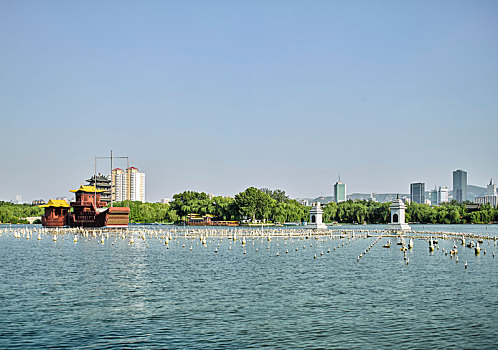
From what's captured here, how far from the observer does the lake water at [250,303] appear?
72.8 feet

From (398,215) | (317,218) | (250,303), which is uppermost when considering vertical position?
(398,215)

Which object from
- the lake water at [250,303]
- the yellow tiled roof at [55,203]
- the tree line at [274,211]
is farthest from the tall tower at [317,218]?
the yellow tiled roof at [55,203]

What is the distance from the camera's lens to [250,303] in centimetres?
2917

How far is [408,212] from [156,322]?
150304 mm

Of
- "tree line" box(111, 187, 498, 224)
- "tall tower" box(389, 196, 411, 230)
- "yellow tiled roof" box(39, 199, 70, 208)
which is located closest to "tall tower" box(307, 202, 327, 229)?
"tall tower" box(389, 196, 411, 230)

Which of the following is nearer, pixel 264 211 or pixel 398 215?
pixel 398 215

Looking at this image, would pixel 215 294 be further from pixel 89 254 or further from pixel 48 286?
pixel 89 254

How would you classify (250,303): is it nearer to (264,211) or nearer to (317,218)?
(317,218)

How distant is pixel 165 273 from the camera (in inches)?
1665

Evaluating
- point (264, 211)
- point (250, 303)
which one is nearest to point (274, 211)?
point (264, 211)

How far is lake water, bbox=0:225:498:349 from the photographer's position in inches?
874

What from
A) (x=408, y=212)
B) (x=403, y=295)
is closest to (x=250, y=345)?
(x=403, y=295)

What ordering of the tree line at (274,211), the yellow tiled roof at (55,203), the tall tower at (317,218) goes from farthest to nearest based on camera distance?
the tree line at (274,211), the yellow tiled roof at (55,203), the tall tower at (317,218)

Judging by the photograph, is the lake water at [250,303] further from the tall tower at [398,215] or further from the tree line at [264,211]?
the tree line at [264,211]
